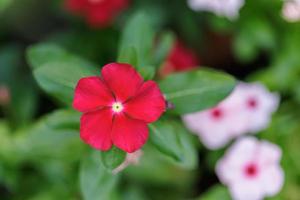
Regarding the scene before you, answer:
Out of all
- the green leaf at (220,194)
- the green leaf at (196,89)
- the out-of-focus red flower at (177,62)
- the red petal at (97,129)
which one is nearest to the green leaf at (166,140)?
the green leaf at (196,89)

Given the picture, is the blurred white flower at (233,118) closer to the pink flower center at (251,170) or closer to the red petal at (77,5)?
the pink flower center at (251,170)

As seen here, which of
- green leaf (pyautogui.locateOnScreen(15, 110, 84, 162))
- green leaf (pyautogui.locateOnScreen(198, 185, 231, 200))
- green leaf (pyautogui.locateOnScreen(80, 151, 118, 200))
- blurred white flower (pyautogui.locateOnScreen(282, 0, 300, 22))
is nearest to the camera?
green leaf (pyautogui.locateOnScreen(80, 151, 118, 200))

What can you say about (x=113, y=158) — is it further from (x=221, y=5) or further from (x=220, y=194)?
(x=221, y=5)

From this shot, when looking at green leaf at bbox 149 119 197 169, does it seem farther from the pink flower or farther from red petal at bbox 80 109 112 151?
the pink flower

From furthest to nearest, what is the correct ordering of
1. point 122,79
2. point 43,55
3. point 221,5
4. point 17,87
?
point 17,87 → point 221,5 → point 43,55 → point 122,79

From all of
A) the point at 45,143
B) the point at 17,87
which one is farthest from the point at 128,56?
the point at 17,87

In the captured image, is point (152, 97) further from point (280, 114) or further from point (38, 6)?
point (38, 6)

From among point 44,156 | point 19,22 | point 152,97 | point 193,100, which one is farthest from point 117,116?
point 19,22

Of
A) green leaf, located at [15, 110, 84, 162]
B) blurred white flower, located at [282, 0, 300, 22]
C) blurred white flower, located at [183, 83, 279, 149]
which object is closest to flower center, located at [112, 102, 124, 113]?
green leaf, located at [15, 110, 84, 162]
